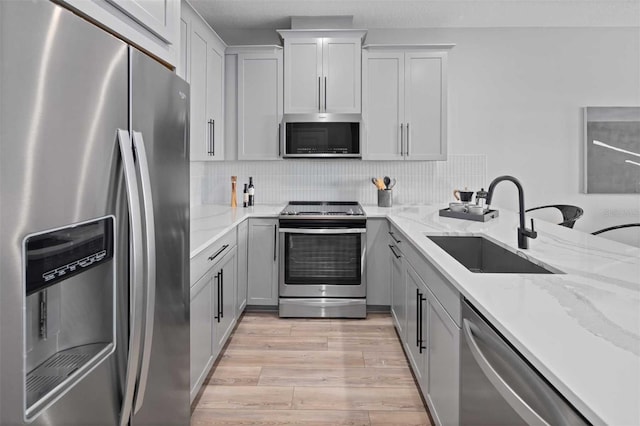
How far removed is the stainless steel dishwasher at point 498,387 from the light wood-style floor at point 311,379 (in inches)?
30.9

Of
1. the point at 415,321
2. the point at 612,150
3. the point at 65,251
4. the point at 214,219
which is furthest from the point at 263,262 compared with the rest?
the point at 612,150

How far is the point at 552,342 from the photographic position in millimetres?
909

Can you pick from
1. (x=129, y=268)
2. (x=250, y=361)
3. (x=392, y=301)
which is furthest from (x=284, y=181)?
(x=129, y=268)

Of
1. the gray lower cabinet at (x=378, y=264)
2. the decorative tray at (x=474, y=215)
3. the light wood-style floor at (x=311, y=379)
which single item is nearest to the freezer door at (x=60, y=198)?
the light wood-style floor at (x=311, y=379)

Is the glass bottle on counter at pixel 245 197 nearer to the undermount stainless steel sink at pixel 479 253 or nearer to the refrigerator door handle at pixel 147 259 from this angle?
the undermount stainless steel sink at pixel 479 253

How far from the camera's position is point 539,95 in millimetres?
4074

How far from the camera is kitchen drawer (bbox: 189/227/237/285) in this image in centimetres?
201

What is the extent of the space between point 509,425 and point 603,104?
4.12 metres

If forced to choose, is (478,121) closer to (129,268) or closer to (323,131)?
(323,131)

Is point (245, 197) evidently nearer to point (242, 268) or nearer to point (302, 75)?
point (242, 268)

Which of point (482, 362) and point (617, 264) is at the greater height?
point (617, 264)

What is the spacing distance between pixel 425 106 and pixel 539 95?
1252mm

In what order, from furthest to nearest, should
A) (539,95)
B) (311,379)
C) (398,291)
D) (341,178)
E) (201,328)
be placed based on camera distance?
(341,178) → (539,95) → (398,291) → (311,379) → (201,328)

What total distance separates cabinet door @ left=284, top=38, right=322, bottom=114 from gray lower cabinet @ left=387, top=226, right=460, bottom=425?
1587mm
